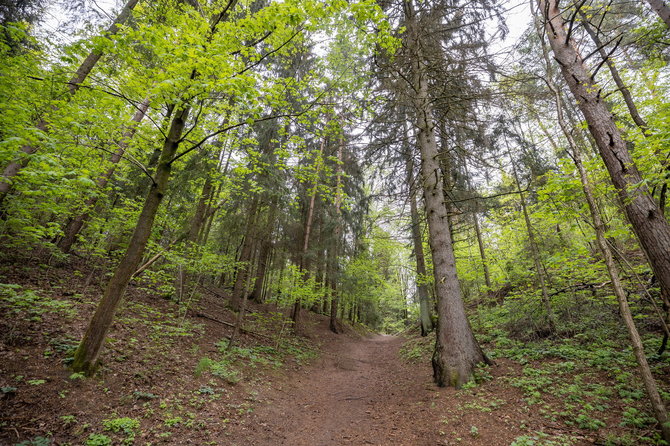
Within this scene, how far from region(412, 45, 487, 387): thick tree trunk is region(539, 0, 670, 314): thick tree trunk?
2922mm

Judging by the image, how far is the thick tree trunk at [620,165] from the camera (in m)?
4.27

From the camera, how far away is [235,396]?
541 cm

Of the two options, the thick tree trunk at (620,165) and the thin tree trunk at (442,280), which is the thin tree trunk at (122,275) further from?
the thick tree trunk at (620,165)

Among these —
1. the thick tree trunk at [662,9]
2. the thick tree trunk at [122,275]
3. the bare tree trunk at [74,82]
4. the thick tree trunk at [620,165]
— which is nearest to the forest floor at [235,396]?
the thick tree trunk at [122,275]

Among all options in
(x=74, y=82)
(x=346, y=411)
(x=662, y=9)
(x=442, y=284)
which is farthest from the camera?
(x=662, y=9)

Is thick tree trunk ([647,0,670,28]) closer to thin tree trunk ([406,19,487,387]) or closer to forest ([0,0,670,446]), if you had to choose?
forest ([0,0,670,446])

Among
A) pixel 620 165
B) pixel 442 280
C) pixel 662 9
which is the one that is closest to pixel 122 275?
pixel 442 280

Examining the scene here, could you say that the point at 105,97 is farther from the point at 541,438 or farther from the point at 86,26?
the point at 541,438

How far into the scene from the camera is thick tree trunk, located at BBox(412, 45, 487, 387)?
5.57 m

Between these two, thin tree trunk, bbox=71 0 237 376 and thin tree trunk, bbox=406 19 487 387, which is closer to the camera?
thin tree trunk, bbox=71 0 237 376

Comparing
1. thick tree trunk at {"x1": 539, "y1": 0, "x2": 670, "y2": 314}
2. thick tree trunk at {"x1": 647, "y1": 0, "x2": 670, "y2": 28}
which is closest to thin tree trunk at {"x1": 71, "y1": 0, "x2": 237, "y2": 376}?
thick tree trunk at {"x1": 539, "y1": 0, "x2": 670, "y2": 314}

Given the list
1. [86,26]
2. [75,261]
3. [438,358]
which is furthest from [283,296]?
[86,26]

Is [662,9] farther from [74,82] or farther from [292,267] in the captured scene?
[74,82]

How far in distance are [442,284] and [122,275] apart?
6.47m
